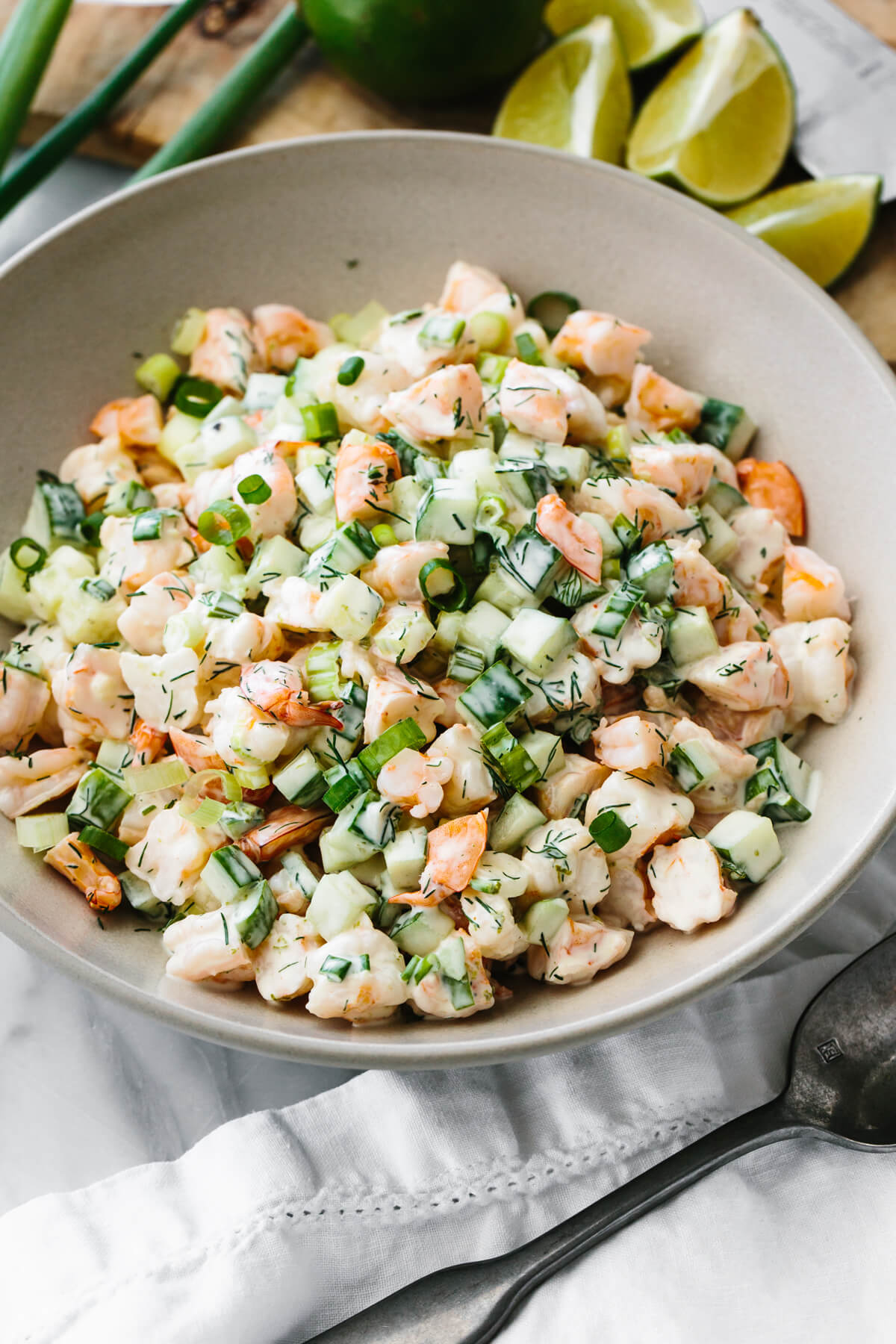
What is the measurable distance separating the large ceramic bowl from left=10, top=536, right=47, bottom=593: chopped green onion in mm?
136

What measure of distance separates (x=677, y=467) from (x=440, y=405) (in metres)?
0.46

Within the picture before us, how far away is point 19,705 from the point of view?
209cm

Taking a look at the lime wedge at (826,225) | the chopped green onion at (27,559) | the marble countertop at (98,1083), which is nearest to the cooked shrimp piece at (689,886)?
the marble countertop at (98,1083)

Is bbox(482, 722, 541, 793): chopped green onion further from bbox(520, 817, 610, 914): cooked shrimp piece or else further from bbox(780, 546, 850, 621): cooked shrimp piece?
bbox(780, 546, 850, 621): cooked shrimp piece

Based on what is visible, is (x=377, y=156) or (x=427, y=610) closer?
(x=427, y=610)

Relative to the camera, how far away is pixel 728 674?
6.53 ft

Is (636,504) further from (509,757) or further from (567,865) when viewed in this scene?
(567,865)

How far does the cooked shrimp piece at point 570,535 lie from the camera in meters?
1.96

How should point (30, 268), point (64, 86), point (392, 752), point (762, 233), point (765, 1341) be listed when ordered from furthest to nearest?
point (64, 86) → point (762, 233) → point (30, 268) → point (765, 1341) → point (392, 752)

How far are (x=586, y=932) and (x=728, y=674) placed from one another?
506mm

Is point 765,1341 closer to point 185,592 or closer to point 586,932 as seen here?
point 586,932

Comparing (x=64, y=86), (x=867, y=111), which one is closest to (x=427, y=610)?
(x=867, y=111)

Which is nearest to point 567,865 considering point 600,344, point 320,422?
point 320,422

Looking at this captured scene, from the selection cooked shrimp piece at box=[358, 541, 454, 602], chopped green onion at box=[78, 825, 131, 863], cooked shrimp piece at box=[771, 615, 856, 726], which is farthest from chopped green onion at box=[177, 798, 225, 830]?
cooked shrimp piece at box=[771, 615, 856, 726]
